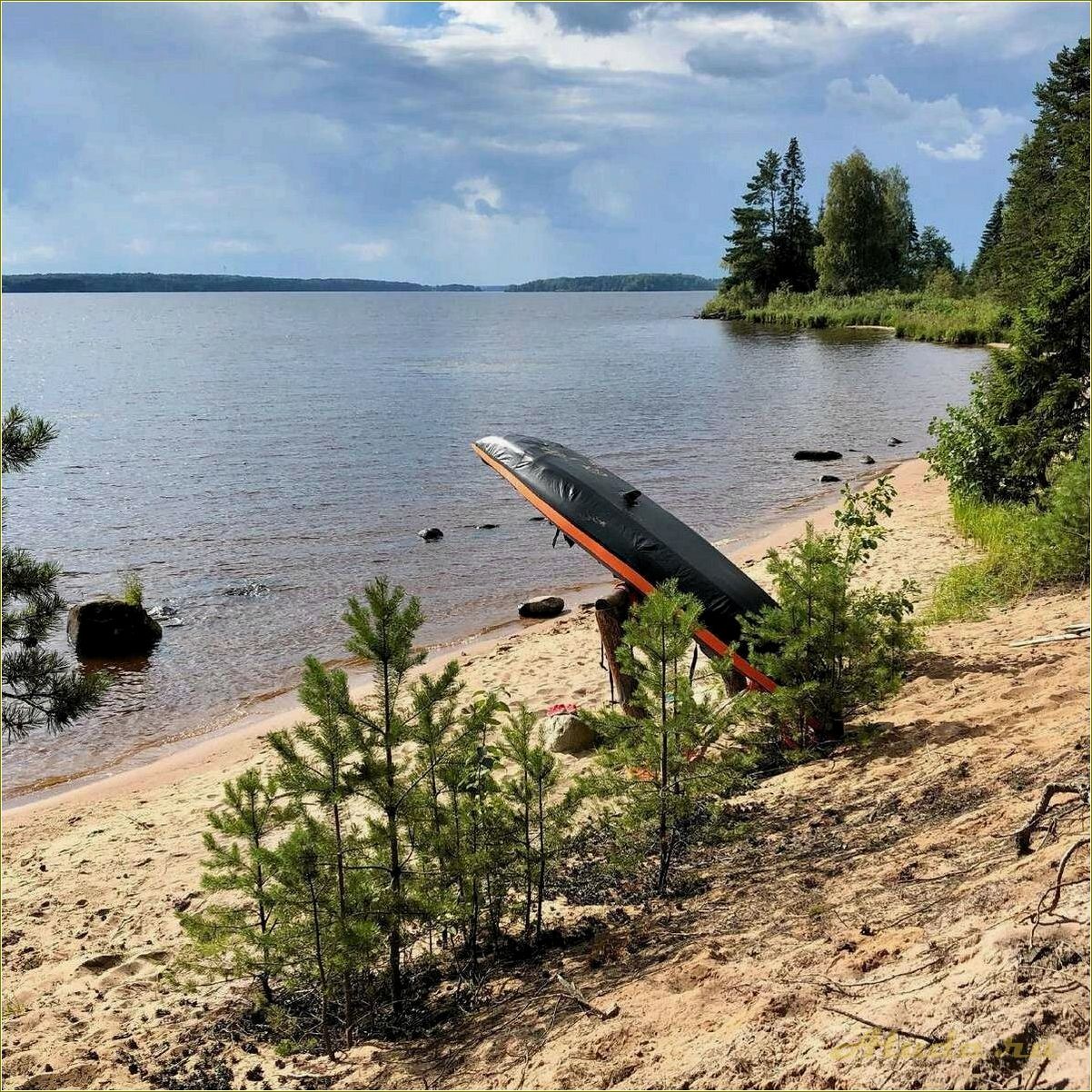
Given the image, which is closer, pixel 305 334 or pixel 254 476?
pixel 254 476

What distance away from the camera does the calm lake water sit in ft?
53.7

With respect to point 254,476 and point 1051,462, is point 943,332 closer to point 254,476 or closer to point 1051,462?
point 254,476

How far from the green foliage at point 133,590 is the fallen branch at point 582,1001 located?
1319 cm

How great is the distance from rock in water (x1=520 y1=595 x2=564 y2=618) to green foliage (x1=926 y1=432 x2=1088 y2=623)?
6477 mm

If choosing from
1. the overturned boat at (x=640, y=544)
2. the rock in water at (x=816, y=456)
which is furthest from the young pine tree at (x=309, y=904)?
the rock in water at (x=816, y=456)

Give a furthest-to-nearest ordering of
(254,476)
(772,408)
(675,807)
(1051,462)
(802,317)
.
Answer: (802,317) < (772,408) < (254,476) < (1051,462) < (675,807)

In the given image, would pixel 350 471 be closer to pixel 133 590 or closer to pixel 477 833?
pixel 133 590

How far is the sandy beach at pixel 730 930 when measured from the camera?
12.5 ft

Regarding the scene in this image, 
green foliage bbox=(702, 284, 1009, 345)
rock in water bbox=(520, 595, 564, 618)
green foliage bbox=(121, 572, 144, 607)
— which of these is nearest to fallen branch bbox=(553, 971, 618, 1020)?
rock in water bbox=(520, 595, 564, 618)

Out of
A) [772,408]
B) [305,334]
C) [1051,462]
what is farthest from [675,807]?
[305,334]

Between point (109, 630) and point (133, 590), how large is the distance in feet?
3.91

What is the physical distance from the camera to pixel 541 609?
54.4 ft

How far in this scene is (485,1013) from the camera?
4938mm

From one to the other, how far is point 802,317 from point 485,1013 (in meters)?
83.9
